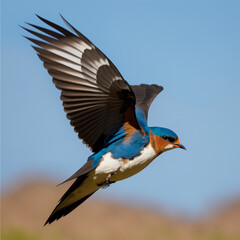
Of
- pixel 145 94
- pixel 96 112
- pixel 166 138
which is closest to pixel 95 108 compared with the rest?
pixel 96 112

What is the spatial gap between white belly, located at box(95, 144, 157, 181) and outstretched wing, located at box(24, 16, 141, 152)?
0.78 feet

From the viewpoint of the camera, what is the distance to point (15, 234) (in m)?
12.5

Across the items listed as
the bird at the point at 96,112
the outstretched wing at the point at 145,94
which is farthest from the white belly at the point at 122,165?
the outstretched wing at the point at 145,94

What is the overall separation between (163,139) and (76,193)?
0.95 metres

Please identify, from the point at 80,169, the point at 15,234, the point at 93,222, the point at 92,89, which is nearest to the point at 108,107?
the point at 92,89

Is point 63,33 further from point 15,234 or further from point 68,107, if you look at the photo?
point 15,234

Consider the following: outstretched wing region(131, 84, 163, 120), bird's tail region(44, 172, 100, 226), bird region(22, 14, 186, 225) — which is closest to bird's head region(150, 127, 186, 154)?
bird region(22, 14, 186, 225)

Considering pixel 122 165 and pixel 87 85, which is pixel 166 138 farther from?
pixel 87 85

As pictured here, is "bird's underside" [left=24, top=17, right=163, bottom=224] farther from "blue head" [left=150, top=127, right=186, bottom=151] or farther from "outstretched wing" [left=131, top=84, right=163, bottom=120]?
"outstretched wing" [left=131, top=84, right=163, bottom=120]

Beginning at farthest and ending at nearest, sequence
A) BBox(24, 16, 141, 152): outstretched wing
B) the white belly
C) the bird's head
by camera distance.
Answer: the bird's head → the white belly → BBox(24, 16, 141, 152): outstretched wing

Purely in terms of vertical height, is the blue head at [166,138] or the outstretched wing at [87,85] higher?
the outstretched wing at [87,85]

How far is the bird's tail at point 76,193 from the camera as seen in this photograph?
222 inches

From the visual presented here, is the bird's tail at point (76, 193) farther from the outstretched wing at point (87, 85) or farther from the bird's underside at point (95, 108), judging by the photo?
the outstretched wing at point (87, 85)

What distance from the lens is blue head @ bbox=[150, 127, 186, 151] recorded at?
19.3 feet
